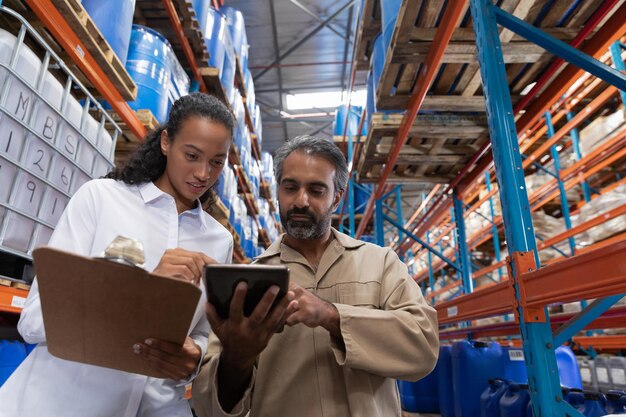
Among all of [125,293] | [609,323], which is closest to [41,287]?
[125,293]

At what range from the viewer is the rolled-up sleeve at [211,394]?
1252mm

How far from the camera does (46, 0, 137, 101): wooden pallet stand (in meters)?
2.32

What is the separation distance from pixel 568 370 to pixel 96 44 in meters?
4.15

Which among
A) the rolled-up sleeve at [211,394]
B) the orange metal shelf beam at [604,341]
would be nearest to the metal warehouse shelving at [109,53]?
the rolled-up sleeve at [211,394]

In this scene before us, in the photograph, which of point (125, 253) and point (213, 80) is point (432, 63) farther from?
point (125, 253)

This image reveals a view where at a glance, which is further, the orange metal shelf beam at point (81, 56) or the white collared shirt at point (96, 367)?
the orange metal shelf beam at point (81, 56)

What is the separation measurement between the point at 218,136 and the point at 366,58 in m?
5.53

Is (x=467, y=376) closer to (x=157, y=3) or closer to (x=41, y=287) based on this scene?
(x=41, y=287)

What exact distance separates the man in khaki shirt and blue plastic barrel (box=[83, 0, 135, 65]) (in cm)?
205

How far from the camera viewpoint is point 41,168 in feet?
6.75

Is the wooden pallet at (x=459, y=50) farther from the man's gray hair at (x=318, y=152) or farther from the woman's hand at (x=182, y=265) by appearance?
the woman's hand at (x=182, y=265)

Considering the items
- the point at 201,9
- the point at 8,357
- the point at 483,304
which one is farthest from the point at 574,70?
the point at 8,357

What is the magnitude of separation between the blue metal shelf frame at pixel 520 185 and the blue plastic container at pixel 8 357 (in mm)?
2434

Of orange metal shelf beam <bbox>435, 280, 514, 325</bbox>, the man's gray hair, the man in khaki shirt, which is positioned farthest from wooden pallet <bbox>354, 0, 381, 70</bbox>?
the man in khaki shirt
